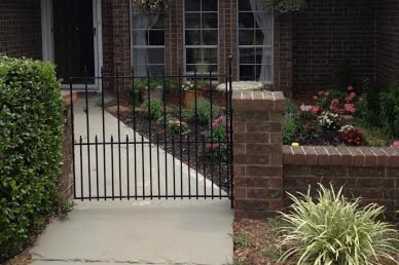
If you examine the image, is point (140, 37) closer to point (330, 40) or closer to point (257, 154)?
point (330, 40)

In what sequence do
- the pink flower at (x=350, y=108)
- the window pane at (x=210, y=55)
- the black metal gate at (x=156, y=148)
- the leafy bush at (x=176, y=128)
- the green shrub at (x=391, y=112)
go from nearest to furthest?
1. the black metal gate at (x=156, y=148)
2. the leafy bush at (x=176, y=128)
3. the green shrub at (x=391, y=112)
4. the pink flower at (x=350, y=108)
5. the window pane at (x=210, y=55)

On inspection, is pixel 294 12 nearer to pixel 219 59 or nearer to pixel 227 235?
pixel 219 59

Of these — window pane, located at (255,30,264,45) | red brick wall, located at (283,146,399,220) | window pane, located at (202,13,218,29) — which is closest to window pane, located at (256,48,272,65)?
window pane, located at (255,30,264,45)

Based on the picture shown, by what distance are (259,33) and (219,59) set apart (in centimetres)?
92

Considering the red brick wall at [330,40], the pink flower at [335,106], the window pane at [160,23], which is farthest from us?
the red brick wall at [330,40]

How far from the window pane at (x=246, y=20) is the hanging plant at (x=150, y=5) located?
1.44 m

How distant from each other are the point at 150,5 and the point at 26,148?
819 cm

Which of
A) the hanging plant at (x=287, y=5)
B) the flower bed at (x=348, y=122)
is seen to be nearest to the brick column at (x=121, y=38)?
the hanging plant at (x=287, y=5)

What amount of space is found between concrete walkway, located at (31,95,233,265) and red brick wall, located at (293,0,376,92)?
24.9ft

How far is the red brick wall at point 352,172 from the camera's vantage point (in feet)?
20.7

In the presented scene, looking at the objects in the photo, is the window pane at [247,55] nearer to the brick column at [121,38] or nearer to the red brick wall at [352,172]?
the brick column at [121,38]

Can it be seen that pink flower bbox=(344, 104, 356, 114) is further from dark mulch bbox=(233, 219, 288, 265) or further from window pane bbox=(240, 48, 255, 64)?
dark mulch bbox=(233, 219, 288, 265)

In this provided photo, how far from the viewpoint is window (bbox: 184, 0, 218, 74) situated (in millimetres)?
13828

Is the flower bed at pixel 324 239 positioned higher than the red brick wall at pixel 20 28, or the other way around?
the red brick wall at pixel 20 28
